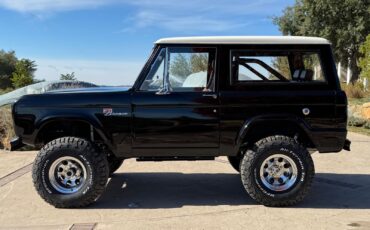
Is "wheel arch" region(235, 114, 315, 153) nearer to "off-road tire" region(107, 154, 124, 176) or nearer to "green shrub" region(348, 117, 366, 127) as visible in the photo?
"off-road tire" region(107, 154, 124, 176)

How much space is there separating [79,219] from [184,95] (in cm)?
189

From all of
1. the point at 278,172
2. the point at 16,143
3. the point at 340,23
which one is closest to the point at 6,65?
the point at 340,23

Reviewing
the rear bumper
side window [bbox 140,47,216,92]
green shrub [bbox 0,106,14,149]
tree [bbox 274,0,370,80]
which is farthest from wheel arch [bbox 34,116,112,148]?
tree [bbox 274,0,370,80]

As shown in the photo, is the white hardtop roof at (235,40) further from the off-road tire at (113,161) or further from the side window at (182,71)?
the off-road tire at (113,161)

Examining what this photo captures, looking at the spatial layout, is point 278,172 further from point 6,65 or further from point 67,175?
point 6,65

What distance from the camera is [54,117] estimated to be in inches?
220

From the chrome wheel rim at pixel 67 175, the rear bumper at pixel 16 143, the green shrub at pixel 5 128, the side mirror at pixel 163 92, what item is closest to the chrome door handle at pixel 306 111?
the side mirror at pixel 163 92

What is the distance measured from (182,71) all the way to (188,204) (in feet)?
5.52

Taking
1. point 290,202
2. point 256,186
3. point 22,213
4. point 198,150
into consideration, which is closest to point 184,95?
point 198,150

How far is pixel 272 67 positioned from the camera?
19.7 feet

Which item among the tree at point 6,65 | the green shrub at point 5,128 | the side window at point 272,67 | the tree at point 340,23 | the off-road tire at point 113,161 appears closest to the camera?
the side window at point 272,67

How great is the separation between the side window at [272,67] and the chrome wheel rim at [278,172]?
1.01m

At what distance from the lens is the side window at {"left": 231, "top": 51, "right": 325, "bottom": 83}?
5.81 metres

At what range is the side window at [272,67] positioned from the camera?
5812 millimetres
